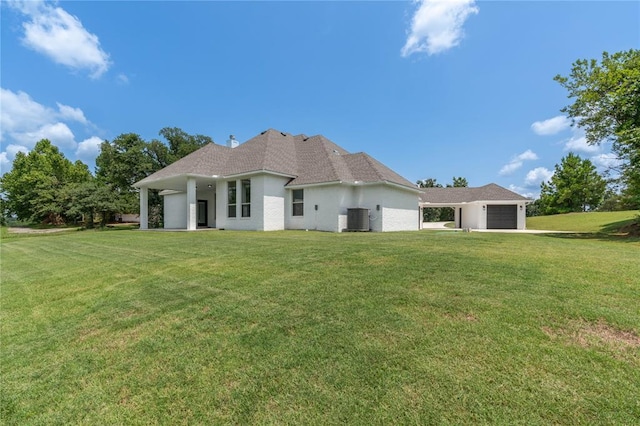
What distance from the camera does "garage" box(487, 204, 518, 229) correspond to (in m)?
25.0

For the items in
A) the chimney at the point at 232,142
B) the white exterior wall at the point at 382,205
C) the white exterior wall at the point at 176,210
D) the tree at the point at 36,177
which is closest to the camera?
the white exterior wall at the point at 382,205

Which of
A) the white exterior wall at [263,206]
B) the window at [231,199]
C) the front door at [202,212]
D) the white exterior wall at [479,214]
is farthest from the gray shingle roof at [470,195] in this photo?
the front door at [202,212]

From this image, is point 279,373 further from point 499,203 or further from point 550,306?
point 499,203

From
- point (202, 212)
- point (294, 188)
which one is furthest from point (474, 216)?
point (202, 212)

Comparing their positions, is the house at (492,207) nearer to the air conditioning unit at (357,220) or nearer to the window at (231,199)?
the air conditioning unit at (357,220)

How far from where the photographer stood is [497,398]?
6.71ft

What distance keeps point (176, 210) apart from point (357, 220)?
50.6 ft

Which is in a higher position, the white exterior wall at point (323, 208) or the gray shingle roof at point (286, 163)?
the gray shingle roof at point (286, 163)

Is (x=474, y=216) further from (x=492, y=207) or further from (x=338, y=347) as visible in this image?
(x=338, y=347)

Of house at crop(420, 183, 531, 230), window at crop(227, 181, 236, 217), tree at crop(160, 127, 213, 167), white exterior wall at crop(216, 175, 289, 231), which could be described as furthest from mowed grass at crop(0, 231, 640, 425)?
tree at crop(160, 127, 213, 167)

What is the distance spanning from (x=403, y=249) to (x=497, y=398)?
5173 millimetres

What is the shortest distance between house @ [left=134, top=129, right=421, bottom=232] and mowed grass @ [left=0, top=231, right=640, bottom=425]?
1070 centimetres

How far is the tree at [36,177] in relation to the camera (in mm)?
36344

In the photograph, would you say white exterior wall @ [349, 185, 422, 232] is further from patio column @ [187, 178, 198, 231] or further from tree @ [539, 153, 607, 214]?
tree @ [539, 153, 607, 214]
